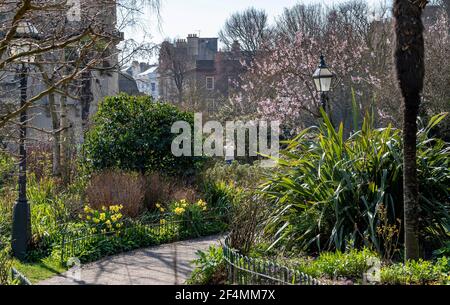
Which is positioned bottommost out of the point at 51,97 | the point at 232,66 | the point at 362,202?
the point at 362,202

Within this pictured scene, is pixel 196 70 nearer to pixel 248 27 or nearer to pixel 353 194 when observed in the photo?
pixel 248 27

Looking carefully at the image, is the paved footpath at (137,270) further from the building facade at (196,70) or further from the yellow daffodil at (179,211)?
the building facade at (196,70)

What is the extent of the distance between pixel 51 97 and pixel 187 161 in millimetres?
5022

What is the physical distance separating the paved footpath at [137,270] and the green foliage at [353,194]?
155 centimetres

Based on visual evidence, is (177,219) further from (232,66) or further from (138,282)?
(232,66)

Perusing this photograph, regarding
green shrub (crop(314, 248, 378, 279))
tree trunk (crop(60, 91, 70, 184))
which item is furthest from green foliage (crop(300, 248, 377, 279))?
tree trunk (crop(60, 91, 70, 184))

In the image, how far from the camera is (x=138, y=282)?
8.42 metres

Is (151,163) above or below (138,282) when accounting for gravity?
above

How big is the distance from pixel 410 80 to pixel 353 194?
2.07m

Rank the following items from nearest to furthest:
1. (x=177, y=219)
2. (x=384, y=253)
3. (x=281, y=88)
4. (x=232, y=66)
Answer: (x=384, y=253), (x=177, y=219), (x=281, y=88), (x=232, y=66)

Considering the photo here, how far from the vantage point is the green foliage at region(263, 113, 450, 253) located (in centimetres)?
855

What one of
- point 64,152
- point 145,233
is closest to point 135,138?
point 64,152
